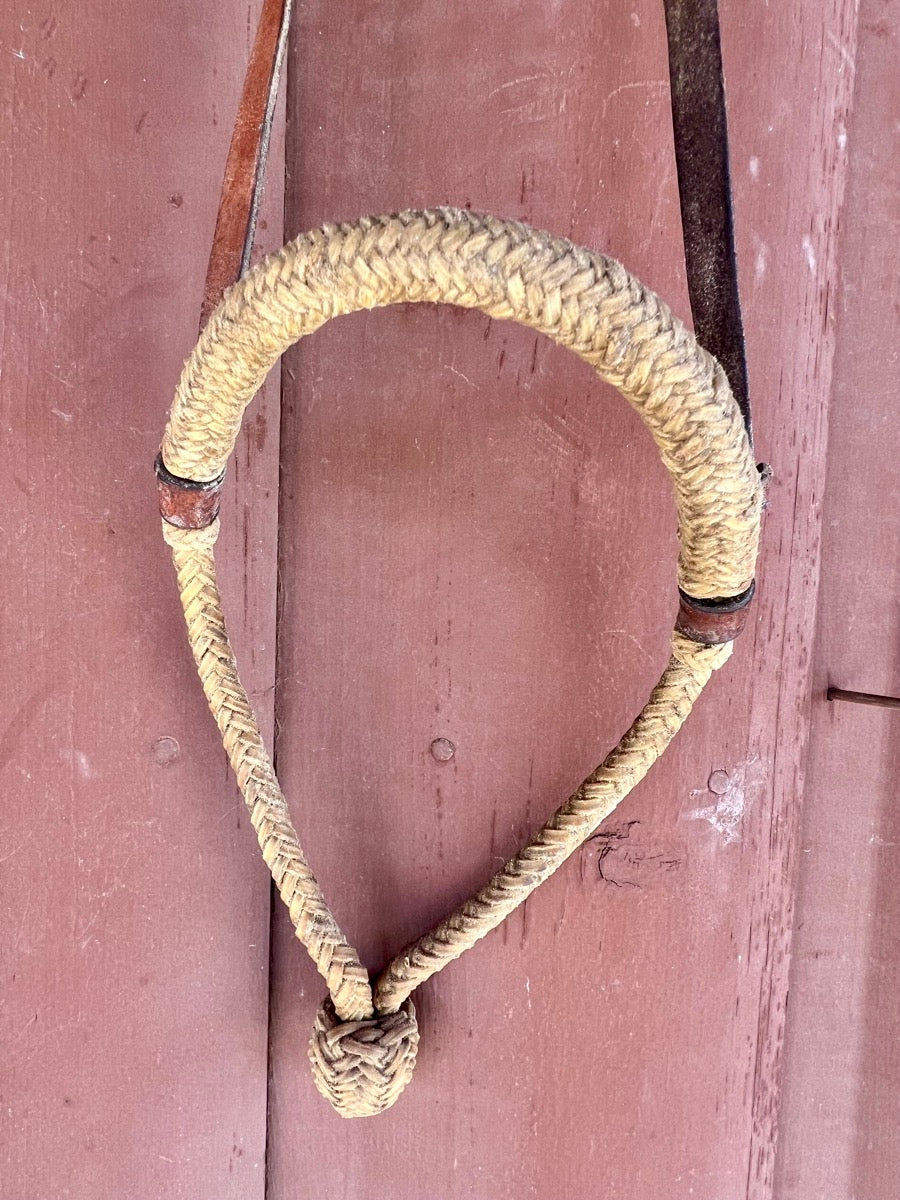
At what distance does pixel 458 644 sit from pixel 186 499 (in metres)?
0.19

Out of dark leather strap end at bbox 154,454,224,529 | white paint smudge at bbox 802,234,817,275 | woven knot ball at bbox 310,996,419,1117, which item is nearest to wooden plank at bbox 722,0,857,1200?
white paint smudge at bbox 802,234,817,275

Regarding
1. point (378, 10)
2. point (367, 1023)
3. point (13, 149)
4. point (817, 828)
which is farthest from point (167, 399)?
point (817, 828)

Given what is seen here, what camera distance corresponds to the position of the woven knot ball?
47 cm

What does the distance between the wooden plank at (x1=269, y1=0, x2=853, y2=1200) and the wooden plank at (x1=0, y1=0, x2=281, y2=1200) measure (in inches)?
2.6

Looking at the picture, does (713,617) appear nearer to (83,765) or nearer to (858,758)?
(858,758)

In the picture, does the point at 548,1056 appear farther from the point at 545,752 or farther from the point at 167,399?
the point at 167,399

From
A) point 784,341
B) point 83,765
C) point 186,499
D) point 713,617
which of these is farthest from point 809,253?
point 83,765

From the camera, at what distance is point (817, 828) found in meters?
0.53

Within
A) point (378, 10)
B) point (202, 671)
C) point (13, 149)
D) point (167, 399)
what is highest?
point (378, 10)

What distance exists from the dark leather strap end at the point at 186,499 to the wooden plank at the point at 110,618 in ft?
0.25

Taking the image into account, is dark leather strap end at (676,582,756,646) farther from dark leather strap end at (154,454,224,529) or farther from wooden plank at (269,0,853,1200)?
dark leather strap end at (154,454,224,529)

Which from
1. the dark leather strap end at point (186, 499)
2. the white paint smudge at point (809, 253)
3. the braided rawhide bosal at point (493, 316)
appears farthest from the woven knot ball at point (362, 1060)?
the white paint smudge at point (809, 253)

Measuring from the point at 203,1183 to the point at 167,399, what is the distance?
513mm

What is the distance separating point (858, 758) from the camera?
53cm
